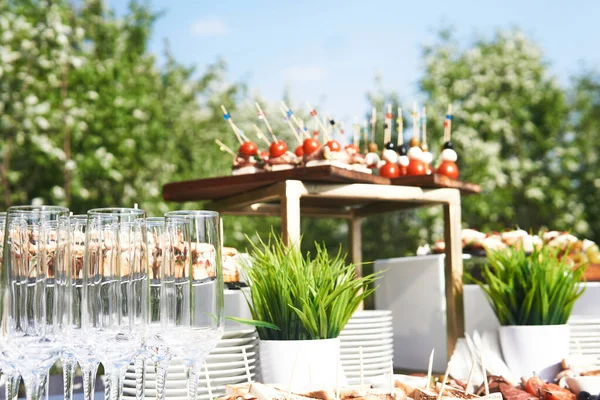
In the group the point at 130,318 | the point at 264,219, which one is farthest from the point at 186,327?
the point at 264,219

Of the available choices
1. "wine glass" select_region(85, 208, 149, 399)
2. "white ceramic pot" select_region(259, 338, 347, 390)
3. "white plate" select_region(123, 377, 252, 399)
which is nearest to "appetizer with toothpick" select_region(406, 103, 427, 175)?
"white ceramic pot" select_region(259, 338, 347, 390)

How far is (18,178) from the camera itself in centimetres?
722

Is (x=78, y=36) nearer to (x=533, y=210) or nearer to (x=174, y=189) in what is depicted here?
(x=174, y=189)

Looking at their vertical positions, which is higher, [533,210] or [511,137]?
[511,137]

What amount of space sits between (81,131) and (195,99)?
461cm

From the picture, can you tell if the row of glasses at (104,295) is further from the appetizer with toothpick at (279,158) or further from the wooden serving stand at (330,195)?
the appetizer with toothpick at (279,158)

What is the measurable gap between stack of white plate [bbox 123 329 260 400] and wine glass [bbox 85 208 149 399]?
0.46 m

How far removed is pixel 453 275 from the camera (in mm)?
2359

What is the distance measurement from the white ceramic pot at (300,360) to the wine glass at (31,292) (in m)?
0.59

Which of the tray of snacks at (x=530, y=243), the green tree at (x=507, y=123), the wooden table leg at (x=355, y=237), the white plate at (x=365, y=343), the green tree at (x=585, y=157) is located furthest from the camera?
the green tree at (x=585, y=157)

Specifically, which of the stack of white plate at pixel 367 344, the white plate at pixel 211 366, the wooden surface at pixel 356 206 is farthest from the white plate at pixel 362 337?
the white plate at pixel 211 366

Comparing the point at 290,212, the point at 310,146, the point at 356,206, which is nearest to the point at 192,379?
the point at 290,212

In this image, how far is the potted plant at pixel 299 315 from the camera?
1.61 m

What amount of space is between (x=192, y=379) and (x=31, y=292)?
0.99 feet
